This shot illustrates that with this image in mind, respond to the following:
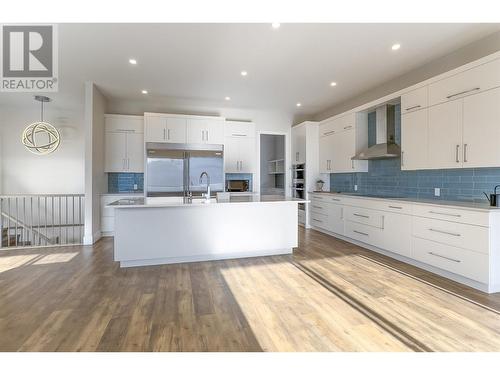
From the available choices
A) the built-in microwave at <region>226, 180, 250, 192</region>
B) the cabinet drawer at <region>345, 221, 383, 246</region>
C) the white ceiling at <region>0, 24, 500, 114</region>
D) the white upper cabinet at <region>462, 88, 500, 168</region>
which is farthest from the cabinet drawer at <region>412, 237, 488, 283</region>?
the built-in microwave at <region>226, 180, 250, 192</region>

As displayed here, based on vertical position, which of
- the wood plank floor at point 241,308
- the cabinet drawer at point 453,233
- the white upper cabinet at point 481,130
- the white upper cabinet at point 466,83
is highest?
the white upper cabinet at point 466,83

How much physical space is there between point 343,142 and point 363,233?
1.91 m

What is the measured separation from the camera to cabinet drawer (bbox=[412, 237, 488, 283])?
8.81ft

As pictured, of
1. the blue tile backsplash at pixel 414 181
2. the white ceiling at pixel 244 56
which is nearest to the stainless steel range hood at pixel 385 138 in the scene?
the blue tile backsplash at pixel 414 181

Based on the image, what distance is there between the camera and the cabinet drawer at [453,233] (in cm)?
267

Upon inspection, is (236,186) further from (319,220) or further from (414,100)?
(414,100)

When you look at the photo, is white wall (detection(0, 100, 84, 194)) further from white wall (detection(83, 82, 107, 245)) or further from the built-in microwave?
the built-in microwave

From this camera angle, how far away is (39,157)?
248 inches

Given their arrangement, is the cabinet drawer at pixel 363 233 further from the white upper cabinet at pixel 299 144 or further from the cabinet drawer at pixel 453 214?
the white upper cabinet at pixel 299 144

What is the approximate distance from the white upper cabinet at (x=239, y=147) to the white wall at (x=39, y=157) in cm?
357
